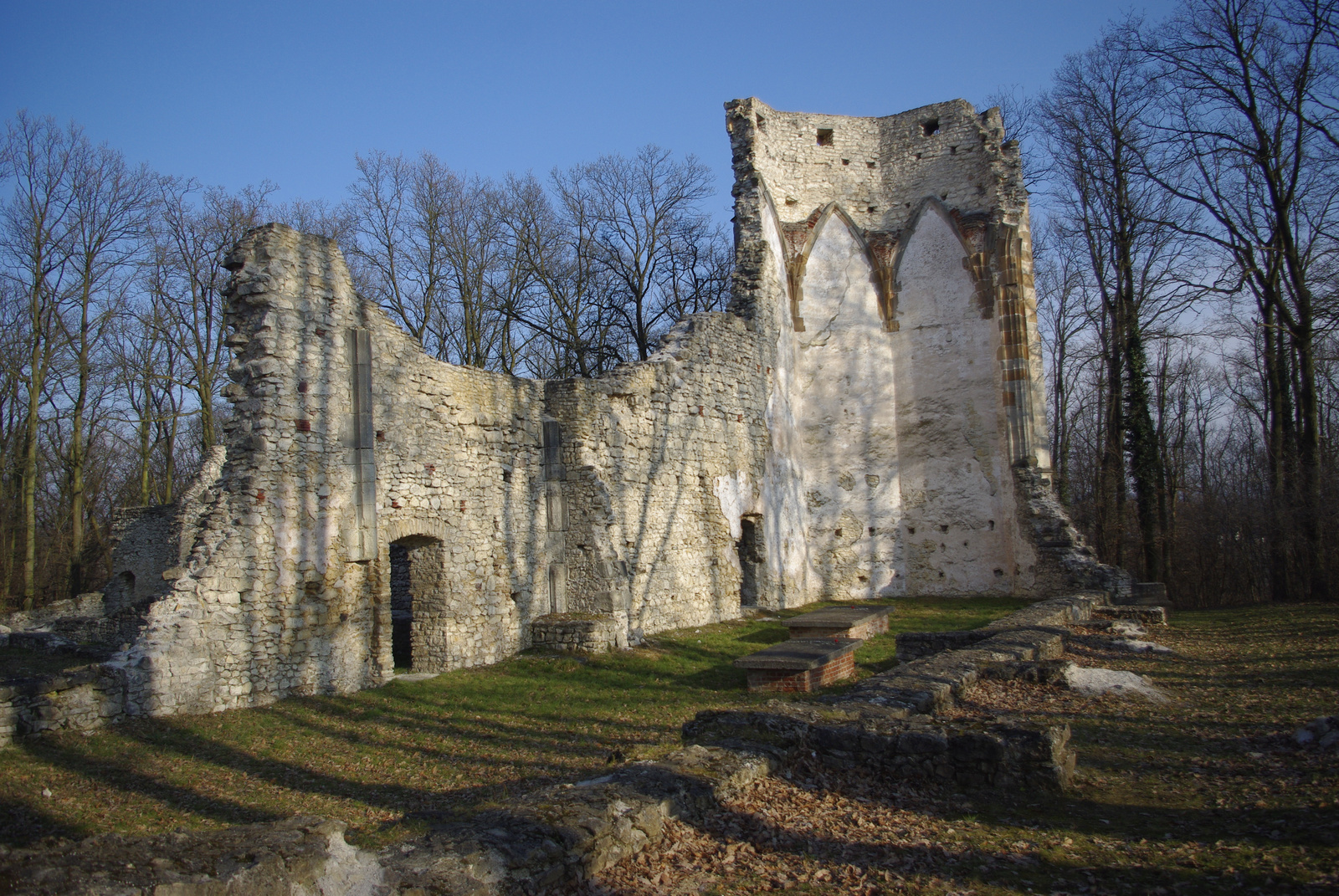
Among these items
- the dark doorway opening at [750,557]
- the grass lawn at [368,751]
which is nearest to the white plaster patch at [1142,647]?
the grass lawn at [368,751]

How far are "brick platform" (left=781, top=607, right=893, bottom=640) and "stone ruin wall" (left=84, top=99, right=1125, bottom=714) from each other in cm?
248

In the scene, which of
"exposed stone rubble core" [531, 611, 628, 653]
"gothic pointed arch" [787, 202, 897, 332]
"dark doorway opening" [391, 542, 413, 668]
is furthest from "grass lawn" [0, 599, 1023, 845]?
"gothic pointed arch" [787, 202, 897, 332]

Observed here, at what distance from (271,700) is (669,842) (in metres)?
6.28

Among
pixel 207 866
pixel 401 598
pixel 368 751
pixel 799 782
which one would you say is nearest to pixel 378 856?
pixel 207 866

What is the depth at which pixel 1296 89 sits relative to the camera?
596 inches

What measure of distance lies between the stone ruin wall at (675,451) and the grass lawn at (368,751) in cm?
81

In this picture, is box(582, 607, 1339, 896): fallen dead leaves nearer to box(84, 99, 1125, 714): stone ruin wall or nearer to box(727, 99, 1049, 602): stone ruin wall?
box(84, 99, 1125, 714): stone ruin wall

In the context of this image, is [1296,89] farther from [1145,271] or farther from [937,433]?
[937,433]

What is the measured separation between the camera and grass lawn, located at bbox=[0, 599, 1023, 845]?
5.67 meters

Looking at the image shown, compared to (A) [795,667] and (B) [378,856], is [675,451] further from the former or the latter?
(B) [378,856]

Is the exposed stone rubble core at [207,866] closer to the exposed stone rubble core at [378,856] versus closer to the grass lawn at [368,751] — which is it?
the exposed stone rubble core at [378,856]

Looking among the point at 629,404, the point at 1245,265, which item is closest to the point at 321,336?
the point at 629,404

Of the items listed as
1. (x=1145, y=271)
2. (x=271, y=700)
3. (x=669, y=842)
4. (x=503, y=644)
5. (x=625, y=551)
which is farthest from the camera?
(x=1145, y=271)

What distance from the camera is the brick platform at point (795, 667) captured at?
895 cm
